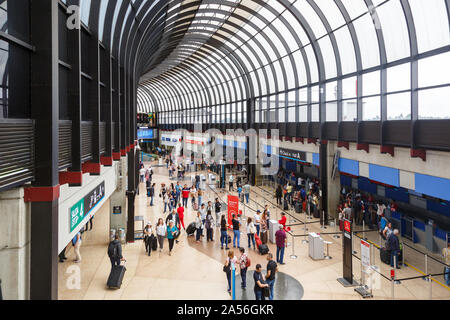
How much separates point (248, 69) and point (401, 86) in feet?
63.4

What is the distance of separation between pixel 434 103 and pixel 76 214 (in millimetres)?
11487

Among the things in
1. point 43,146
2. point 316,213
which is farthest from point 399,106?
point 43,146

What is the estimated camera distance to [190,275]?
10.2m

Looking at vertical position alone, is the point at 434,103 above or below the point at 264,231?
above

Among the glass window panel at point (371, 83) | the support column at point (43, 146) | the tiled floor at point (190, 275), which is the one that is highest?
the glass window panel at point (371, 83)

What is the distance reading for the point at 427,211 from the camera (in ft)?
46.7

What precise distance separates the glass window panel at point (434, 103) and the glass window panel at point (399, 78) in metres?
0.95

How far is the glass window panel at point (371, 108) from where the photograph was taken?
1360 cm

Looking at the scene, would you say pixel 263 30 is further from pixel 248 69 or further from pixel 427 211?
pixel 427 211

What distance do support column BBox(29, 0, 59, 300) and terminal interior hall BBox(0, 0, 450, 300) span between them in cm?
2

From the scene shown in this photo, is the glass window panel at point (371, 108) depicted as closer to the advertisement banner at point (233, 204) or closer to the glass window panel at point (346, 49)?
the glass window panel at point (346, 49)

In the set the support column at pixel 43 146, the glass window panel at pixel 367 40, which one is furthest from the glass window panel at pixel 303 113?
Result: the support column at pixel 43 146

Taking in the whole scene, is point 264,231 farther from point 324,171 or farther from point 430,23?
point 430,23
